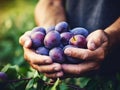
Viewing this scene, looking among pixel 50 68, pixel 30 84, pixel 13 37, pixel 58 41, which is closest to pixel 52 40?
pixel 58 41

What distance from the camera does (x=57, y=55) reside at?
2201mm

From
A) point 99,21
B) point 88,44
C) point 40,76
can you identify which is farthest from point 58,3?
point 88,44

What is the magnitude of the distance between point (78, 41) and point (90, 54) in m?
0.09

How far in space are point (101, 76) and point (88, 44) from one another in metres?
0.42

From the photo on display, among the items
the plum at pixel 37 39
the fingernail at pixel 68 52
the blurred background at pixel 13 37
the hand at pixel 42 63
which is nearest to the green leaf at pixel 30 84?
the hand at pixel 42 63

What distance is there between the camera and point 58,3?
3.06 meters

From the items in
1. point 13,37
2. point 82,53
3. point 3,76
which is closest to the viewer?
point 82,53

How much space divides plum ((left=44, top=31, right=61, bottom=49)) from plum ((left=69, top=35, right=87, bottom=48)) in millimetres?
69

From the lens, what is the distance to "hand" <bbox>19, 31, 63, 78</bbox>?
221cm

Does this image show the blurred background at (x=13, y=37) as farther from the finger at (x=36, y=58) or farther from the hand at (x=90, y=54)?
the hand at (x=90, y=54)

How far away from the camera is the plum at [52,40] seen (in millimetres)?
2242

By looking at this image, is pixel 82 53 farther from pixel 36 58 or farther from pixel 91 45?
pixel 36 58

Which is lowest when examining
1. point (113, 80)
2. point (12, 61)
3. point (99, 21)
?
point (12, 61)

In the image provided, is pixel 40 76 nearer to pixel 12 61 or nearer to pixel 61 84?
pixel 61 84
